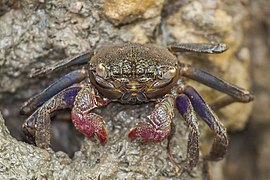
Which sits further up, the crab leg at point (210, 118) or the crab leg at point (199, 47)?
the crab leg at point (199, 47)

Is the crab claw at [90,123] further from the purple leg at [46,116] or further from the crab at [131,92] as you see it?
the purple leg at [46,116]

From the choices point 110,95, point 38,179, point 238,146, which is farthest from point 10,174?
point 238,146

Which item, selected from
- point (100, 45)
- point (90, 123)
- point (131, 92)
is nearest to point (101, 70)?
point (131, 92)

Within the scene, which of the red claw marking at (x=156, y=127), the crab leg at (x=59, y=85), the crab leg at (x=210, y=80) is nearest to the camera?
the red claw marking at (x=156, y=127)

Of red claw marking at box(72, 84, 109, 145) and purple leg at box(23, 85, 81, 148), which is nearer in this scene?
red claw marking at box(72, 84, 109, 145)

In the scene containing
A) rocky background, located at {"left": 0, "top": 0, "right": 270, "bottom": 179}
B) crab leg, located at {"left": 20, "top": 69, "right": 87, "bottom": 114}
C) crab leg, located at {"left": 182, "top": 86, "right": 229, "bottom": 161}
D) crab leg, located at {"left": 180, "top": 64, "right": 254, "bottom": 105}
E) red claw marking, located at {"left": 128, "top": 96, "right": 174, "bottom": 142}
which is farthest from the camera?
crab leg, located at {"left": 180, "top": 64, "right": 254, "bottom": 105}

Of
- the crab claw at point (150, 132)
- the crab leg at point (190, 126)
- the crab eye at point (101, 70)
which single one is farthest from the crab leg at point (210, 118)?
the crab eye at point (101, 70)

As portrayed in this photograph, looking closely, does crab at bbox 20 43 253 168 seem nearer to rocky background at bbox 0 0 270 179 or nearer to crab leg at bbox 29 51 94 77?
crab leg at bbox 29 51 94 77

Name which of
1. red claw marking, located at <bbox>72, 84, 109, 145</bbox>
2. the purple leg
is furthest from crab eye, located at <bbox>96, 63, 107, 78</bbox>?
the purple leg
